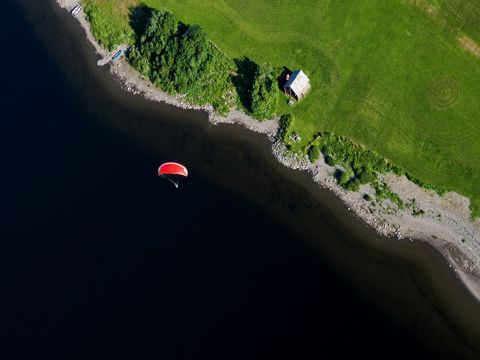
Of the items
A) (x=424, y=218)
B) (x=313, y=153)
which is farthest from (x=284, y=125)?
(x=424, y=218)

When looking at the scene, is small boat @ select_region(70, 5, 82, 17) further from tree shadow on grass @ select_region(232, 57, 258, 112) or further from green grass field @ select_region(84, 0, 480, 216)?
tree shadow on grass @ select_region(232, 57, 258, 112)

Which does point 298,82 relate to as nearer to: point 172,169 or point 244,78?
point 244,78

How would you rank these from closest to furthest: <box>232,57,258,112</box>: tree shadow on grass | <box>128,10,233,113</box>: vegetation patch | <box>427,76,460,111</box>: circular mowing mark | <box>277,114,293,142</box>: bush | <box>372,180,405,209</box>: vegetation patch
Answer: <box>372,180,405,209</box>: vegetation patch, <box>427,76,460,111</box>: circular mowing mark, <box>277,114,293,142</box>: bush, <box>128,10,233,113</box>: vegetation patch, <box>232,57,258,112</box>: tree shadow on grass

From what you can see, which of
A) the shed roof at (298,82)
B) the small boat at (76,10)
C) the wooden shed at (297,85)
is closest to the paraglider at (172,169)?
the wooden shed at (297,85)

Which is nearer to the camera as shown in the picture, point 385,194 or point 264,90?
point 385,194

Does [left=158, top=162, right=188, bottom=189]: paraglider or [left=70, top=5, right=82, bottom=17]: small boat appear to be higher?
[left=70, top=5, right=82, bottom=17]: small boat

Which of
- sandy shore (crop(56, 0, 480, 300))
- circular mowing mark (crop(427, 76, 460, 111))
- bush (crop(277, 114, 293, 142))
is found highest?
circular mowing mark (crop(427, 76, 460, 111))

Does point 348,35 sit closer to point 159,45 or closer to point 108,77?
point 159,45

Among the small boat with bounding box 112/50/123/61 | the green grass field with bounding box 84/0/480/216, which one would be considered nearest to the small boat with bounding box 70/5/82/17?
the small boat with bounding box 112/50/123/61
